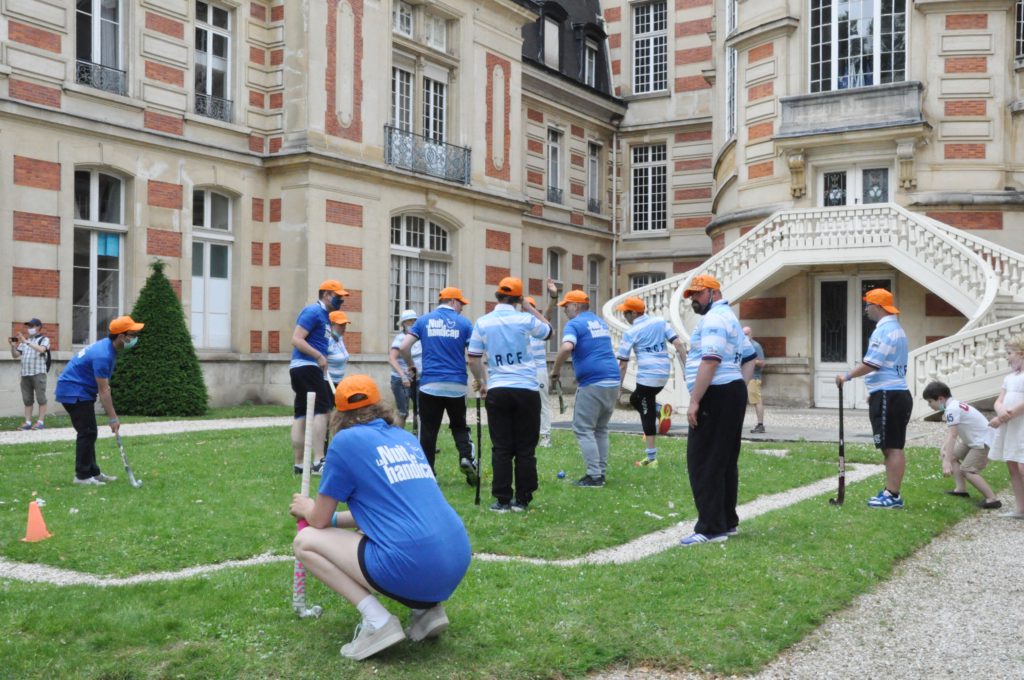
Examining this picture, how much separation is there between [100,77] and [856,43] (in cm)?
1672

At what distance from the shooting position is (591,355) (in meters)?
9.94

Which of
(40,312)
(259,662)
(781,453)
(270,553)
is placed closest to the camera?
(259,662)

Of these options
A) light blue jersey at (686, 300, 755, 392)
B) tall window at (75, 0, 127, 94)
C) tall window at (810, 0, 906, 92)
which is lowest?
light blue jersey at (686, 300, 755, 392)

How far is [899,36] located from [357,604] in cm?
2221

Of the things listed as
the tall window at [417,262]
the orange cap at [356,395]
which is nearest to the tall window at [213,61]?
the tall window at [417,262]

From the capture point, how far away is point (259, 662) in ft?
15.6

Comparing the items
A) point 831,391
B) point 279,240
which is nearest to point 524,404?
point 279,240

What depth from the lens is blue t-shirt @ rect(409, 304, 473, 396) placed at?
945cm

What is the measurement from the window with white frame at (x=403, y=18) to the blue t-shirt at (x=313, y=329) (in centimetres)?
1499

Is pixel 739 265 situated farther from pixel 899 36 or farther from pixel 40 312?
pixel 40 312

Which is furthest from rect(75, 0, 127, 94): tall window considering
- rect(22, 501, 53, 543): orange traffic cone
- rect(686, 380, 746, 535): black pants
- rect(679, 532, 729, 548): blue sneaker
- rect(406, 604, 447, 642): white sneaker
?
rect(406, 604, 447, 642): white sneaker

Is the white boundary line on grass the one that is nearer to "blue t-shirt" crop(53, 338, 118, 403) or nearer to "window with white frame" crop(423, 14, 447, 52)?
"blue t-shirt" crop(53, 338, 118, 403)

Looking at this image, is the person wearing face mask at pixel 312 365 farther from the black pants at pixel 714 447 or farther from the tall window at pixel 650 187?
the tall window at pixel 650 187

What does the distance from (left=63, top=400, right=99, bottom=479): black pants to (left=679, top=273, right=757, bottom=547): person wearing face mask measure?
19.8 feet
